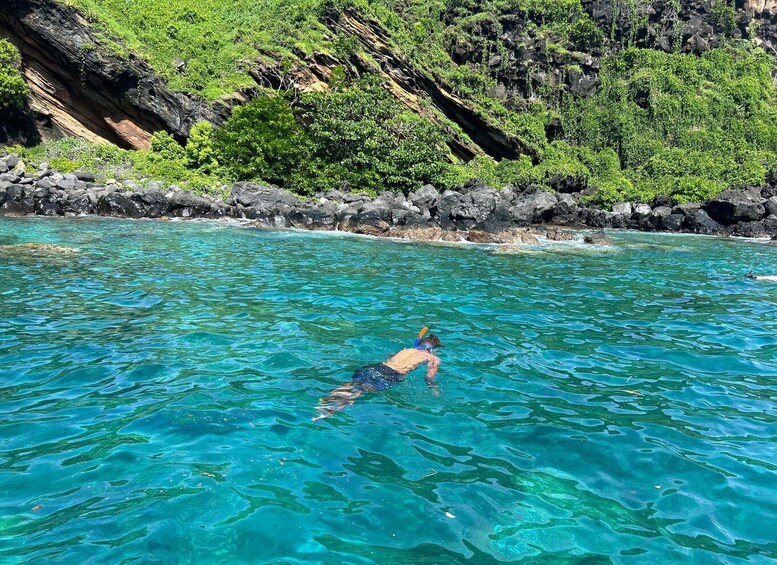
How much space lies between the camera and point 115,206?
2753 cm

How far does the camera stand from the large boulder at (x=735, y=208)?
3728cm

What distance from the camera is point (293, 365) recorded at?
7.51 m

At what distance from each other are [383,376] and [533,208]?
32077 mm

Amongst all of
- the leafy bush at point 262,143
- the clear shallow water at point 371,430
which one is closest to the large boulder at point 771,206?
the clear shallow water at point 371,430

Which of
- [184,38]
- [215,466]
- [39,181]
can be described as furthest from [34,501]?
[184,38]

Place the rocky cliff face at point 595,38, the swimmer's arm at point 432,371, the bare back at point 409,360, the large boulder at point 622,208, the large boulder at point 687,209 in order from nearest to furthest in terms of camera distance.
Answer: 1. the swimmer's arm at point 432,371
2. the bare back at point 409,360
3. the large boulder at point 687,209
4. the large boulder at point 622,208
5. the rocky cliff face at point 595,38

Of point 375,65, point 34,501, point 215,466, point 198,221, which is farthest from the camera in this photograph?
point 375,65

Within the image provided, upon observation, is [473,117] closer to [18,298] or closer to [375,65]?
[375,65]

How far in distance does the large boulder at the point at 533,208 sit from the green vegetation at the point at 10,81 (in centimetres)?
3172

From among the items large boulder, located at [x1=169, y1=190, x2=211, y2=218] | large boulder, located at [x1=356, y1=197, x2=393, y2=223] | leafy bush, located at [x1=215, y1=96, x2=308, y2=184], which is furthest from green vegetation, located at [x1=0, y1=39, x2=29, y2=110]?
large boulder, located at [x1=356, y1=197, x2=393, y2=223]

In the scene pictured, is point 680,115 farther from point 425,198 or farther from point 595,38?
point 425,198

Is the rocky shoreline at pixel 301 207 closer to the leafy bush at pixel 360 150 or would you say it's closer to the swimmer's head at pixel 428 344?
the leafy bush at pixel 360 150

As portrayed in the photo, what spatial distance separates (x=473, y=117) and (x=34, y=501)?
5416 centimetres

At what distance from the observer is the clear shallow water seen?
3.95m
